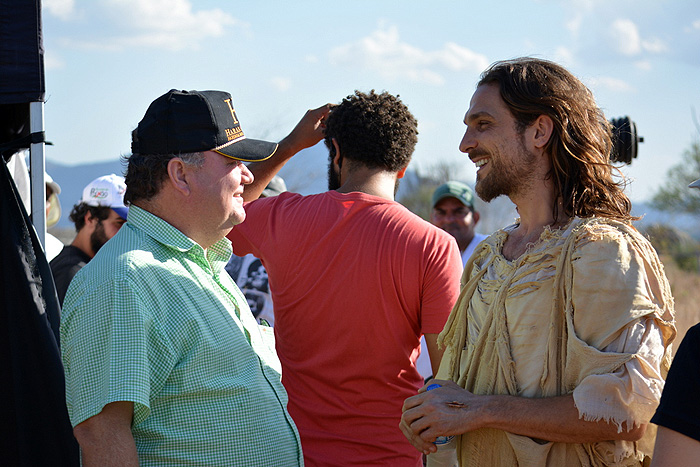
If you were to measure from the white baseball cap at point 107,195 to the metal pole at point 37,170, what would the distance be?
1807 mm

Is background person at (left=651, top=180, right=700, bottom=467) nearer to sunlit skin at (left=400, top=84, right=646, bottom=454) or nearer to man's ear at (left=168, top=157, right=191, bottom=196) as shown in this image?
sunlit skin at (left=400, top=84, right=646, bottom=454)

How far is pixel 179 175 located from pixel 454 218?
3.81 m

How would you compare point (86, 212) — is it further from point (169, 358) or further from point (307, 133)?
point (169, 358)

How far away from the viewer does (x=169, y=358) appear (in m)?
1.95

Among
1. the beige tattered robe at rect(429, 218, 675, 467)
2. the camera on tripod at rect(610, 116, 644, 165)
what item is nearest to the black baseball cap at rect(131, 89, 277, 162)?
the beige tattered robe at rect(429, 218, 675, 467)

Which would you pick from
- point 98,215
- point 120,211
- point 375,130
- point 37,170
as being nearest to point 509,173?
point 375,130

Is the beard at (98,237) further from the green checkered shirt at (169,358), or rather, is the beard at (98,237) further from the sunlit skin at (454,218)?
the sunlit skin at (454,218)

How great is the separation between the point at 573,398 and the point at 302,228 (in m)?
1.37

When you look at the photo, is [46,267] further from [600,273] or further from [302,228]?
[600,273]

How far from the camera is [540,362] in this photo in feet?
7.05

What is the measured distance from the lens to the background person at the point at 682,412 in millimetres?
1427

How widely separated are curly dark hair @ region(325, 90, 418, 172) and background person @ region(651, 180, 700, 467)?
1.72 m

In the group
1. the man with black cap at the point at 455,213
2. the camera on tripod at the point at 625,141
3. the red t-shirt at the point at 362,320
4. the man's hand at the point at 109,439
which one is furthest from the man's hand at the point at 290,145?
the man with black cap at the point at 455,213

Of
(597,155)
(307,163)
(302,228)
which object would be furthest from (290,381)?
(307,163)
